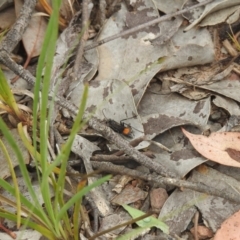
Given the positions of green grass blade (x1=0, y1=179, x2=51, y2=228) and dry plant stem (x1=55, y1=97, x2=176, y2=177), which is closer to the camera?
green grass blade (x1=0, y1=179, x2=51, y2=228)

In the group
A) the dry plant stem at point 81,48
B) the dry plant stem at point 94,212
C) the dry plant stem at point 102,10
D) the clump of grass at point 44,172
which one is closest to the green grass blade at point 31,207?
the clump of grass at point 44,172

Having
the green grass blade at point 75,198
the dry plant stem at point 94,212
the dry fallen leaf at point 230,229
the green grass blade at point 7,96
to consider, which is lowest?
the dry fallen leaf at point 230,229

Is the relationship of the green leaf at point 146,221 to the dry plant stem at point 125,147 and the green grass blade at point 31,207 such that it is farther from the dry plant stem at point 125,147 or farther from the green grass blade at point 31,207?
the green grass blade at point 31,207

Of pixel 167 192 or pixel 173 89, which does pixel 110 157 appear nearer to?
pixel 167 192

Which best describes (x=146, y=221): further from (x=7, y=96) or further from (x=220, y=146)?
(x=7, y=96)

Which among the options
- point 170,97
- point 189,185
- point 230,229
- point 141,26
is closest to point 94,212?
point 189,185

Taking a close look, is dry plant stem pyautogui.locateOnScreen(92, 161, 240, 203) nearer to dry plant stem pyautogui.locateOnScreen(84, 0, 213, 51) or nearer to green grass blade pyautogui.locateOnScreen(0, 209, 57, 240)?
green grass blade pyautogui.locateOnScreen(0, 209, 57, 240)

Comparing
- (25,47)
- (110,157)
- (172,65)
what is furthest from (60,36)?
(110,157)

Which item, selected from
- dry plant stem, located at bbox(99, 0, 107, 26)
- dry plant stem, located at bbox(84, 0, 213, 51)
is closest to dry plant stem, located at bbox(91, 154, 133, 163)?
dry plant stem, located at bbox(84, 0, 213, 51)
